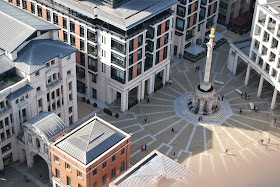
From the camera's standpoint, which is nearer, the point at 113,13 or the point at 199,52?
the point at 113,13

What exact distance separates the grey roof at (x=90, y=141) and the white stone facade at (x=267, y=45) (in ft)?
173

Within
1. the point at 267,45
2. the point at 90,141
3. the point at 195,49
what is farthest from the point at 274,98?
the point at 90,141

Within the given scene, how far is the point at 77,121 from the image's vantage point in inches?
4272

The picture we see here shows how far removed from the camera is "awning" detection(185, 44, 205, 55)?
13438cm

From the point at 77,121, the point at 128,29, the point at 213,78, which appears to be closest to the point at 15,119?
the point at 77,121

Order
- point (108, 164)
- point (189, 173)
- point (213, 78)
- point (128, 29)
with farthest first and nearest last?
1. point (213, 78)
2. point (128, 29)
3. point (108, 164)
4. point (189, 173)

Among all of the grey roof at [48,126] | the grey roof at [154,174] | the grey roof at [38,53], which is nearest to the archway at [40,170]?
the grey roof at [48,126]

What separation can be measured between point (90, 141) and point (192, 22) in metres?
70.2

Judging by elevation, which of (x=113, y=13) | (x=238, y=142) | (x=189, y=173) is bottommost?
(x=238, y=142)

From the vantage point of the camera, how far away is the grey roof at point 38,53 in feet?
286

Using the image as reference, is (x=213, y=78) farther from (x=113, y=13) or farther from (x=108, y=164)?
(x=108, y=164)

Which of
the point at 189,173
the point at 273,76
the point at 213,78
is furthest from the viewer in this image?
the point at 213,78

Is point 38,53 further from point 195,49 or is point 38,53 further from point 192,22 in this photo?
point 195,49

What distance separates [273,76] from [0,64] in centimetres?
7401
